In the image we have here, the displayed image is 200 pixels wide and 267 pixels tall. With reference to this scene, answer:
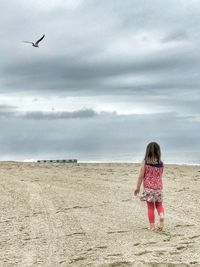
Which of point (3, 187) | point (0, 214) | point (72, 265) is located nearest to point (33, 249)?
point (72, 265)

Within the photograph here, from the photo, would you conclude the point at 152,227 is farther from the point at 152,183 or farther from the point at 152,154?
the point at 152,154

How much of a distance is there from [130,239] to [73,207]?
5433 mm

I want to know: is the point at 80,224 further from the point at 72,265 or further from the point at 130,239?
the point at 72,265

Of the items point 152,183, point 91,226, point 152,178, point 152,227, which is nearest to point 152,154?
point 152,178

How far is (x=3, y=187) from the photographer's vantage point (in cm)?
2284

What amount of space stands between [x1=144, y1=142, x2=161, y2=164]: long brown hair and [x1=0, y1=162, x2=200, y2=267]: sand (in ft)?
4.79

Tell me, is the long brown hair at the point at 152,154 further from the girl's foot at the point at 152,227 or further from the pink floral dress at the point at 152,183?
the girl's foot at the point at 152,227

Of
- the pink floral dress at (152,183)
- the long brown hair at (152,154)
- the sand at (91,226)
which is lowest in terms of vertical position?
the sand at (91,226)

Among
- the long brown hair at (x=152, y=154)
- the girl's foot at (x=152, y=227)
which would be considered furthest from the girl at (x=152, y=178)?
the girl's foot at (x=152, y=227)

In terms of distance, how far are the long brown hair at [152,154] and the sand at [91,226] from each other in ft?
4.79

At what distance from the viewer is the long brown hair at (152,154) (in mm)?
13461

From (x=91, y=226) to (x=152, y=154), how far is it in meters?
2.12

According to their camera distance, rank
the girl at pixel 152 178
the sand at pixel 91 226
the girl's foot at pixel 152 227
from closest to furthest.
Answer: the sand at pixel 91 226 < the girl's foot at pixel 152 227 < the girl at pixel 152 178

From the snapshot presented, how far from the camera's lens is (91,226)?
14.1 meters
